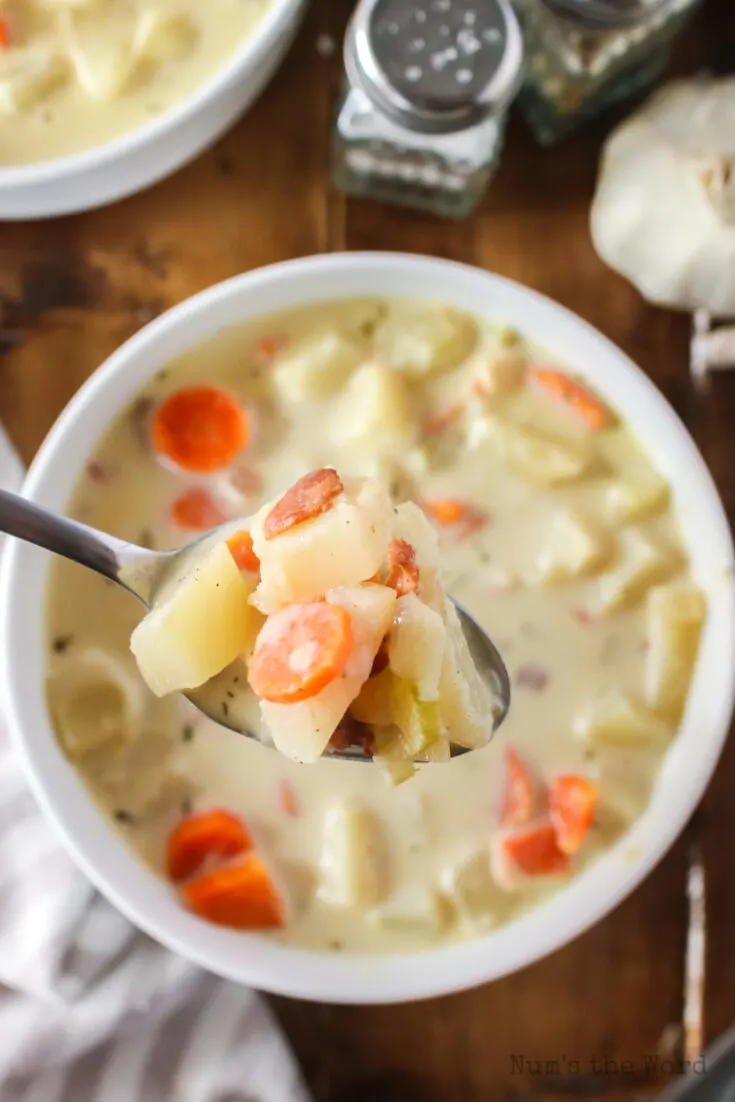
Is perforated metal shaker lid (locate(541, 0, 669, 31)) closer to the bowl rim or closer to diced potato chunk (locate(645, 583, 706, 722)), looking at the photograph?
the bowl rim

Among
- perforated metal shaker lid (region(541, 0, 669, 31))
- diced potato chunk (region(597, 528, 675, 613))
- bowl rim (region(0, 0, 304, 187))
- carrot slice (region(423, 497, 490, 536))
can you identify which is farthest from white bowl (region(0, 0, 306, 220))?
diced potato chunk (region(597, 528, 675, 613))

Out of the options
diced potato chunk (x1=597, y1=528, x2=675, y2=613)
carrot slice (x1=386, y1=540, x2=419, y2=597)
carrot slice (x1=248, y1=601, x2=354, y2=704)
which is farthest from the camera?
diced potato chunk (x1=597, y1=528, x2=675, y2=613)

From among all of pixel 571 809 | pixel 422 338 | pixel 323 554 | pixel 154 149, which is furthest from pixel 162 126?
pixel 571 809

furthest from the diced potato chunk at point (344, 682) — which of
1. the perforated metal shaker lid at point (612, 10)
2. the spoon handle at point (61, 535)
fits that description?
the perforated metal shaker lid at point (612, 10)

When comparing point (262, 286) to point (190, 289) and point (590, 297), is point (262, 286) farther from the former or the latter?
point (590, 297)

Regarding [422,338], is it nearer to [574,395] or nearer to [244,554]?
[574,395]

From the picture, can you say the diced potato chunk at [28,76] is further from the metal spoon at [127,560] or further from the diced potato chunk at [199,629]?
the diced potato chunk at [199,629]
